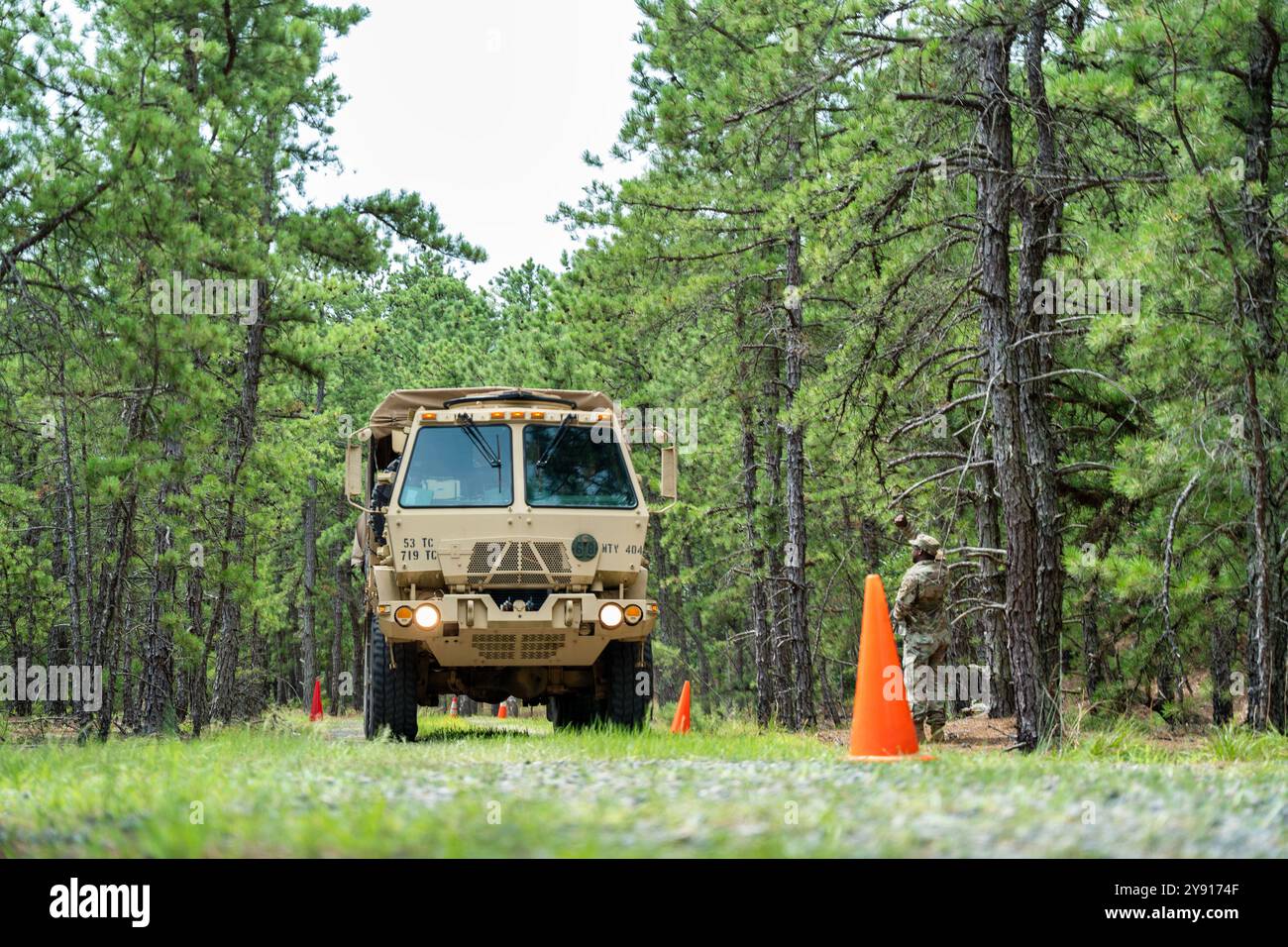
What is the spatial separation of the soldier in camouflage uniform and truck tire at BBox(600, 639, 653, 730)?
2.69m

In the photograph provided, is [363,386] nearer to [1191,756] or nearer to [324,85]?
[324,85]

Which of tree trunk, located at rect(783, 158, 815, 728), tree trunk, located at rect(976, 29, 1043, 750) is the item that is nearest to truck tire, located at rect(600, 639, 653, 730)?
tree trunk, located at rect(976, 29, 1043, 750)

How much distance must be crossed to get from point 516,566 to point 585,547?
2.12 feet

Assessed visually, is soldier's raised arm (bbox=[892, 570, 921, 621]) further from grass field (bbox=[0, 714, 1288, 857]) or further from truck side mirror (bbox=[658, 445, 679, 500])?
grass field (bbox=[0, 714, 1288, 857])

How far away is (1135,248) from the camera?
10539mm

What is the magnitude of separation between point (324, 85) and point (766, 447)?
36.5 feet

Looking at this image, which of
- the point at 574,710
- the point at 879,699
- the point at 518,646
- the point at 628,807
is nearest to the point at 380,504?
the point at 518,646

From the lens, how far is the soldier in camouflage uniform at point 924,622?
41.8 ft

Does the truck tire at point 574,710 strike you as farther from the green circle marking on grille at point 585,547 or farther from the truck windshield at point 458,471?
the truck windshield at point 458,471

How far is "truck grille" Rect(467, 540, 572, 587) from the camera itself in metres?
11.5

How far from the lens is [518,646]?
11.6 m

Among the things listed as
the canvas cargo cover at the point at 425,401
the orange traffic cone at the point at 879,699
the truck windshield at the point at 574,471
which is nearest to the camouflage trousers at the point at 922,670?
the truck windshield at the point at 574,471

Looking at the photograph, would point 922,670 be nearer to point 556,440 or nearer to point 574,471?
point 574,471
